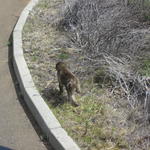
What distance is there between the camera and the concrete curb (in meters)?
5.55

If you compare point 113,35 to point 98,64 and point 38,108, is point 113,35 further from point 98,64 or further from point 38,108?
point 38,108

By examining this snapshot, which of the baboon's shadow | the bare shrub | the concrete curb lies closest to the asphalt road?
the concrete curb

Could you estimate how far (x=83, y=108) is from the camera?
6.23 m

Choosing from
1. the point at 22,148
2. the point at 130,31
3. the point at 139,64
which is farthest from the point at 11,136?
the point at 130,31

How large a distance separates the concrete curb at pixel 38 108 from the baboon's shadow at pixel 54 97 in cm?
12

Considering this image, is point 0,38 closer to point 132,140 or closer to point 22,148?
point 22,148

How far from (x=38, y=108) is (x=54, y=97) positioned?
398 millimetres

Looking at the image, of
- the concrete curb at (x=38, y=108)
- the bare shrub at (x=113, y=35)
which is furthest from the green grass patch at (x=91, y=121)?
the bare shrub at (x=113, y=35)

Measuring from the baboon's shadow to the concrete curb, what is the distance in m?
0.12

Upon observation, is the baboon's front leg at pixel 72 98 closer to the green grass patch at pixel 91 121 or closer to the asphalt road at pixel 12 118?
the green grass patch at pixel 91 121

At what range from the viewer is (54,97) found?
659 centimetres

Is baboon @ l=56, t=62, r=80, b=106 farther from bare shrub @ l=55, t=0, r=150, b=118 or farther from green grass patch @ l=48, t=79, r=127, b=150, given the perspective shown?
bare shrub @ l=55, t=0, r=150, b=118

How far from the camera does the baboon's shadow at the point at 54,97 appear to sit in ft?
21.2

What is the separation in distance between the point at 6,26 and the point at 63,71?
13.1 ft
